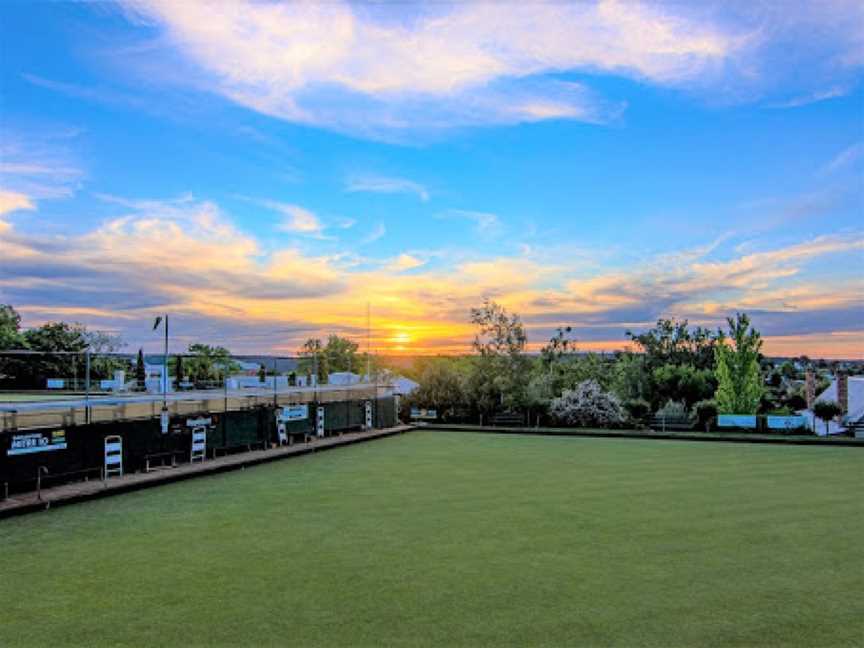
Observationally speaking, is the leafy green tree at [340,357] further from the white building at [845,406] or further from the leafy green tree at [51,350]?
the white building at [845,406]

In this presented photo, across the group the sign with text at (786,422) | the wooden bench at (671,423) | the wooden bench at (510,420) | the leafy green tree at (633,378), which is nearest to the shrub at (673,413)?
the wooden bench at (671,423)

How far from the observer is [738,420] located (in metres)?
19.8

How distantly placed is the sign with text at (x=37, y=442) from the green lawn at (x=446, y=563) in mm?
1424

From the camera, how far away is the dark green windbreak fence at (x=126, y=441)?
31.0ft

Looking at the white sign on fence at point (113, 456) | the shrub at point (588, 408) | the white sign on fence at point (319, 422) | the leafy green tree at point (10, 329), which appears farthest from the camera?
the leafy green tree at point (10, 329)

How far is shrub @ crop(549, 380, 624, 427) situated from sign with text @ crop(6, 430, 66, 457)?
50.7 ft

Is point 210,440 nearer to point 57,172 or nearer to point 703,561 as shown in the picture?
point 57,172

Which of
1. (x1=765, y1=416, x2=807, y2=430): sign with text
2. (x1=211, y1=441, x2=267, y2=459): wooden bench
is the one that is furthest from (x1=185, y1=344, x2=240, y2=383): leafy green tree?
(x1=765, y1=416, x2=807, y2=430): sign with text

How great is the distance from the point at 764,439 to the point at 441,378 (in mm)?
10463

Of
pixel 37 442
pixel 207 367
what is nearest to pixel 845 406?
pixel 37 442

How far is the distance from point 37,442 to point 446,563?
7134 millimetres

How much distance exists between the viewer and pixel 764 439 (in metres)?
17.9

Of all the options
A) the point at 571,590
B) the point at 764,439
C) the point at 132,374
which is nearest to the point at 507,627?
the point at 571,590

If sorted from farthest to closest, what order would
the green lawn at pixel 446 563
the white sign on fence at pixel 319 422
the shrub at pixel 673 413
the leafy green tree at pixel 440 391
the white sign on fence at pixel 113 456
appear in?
the leafy green tree at pixel 440 391 < the shrub at pixel 673 413 < the white sign on fence at pixel 319 422 < the white sign on fence at pixel 113 456 < the green lawn at pixel 446 563
